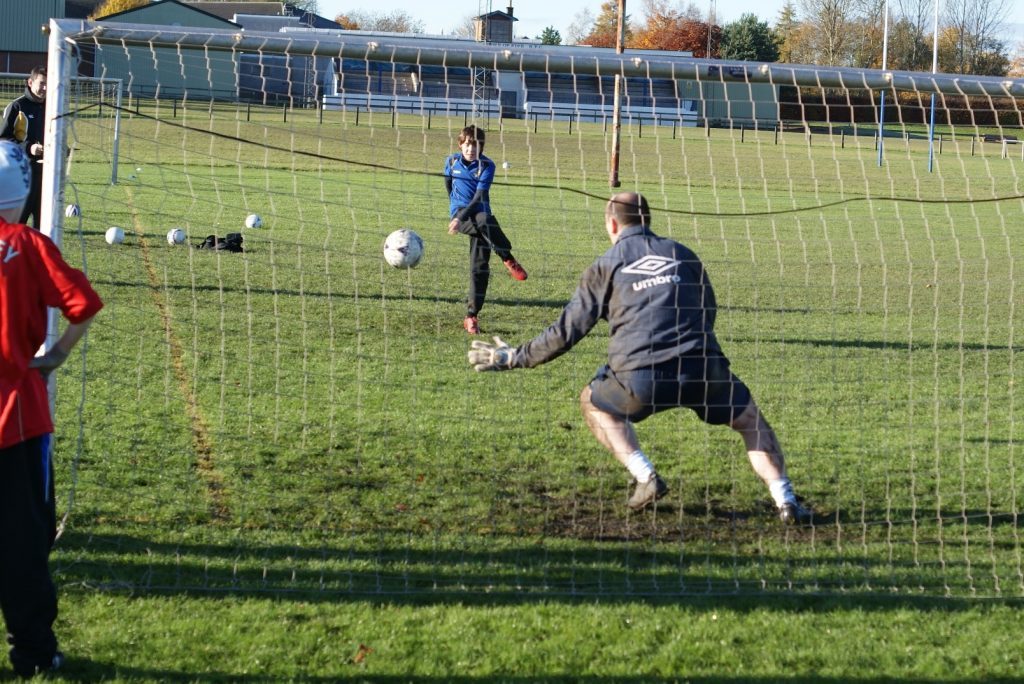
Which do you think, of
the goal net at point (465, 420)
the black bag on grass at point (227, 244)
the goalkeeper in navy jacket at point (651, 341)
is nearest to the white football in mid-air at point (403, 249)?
the goal net at point (465, 420)

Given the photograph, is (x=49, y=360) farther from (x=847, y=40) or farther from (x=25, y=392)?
(x=847, y=40)

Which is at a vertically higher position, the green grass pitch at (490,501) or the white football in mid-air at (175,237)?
the white football in mid-air at (175,237)

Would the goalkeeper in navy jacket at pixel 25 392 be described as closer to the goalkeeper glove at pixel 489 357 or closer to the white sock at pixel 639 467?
the goalkeeper glove at pixel 489 357

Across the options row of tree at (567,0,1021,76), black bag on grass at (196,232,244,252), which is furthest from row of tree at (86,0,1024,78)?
black bag on grass at (196,232,244,252)

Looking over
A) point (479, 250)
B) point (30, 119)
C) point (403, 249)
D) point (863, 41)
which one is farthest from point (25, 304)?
point (863, 41)

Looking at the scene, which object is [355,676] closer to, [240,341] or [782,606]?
[782,606]

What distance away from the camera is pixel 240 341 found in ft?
32.1

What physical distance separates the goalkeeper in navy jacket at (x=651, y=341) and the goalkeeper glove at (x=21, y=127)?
7.83m

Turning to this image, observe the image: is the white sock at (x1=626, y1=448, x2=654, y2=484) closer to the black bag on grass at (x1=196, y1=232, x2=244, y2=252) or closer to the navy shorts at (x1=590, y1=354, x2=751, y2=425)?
the navy shorts at (x1=590, y1=354, x2=751, y2=425)

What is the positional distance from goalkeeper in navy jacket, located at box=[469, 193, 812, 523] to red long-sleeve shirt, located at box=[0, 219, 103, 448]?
212 cm

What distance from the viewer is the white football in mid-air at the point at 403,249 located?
12219 mm

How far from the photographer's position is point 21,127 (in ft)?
38.5

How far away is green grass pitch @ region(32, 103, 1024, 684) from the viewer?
14.9ft

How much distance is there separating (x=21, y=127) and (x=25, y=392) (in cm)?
869
